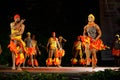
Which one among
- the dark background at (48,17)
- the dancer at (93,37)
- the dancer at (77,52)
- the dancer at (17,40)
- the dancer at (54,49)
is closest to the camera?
the dancer at (93,37)

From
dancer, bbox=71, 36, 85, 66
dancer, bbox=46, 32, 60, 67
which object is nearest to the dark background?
dancer, bbox=71, 36, 85, 66

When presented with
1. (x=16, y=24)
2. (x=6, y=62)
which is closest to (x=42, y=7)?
(x=6, y=62)

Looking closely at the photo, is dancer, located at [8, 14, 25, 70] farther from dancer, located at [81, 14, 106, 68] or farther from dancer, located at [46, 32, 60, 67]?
dancer, located at [46, 32, 60, 67]

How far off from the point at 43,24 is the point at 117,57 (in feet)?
13.5

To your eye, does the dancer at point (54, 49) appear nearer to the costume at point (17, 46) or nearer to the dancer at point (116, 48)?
the dancer at point (116, 48)

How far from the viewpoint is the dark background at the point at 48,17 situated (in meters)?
20.2

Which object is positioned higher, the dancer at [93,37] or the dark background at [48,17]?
the dark background at [48,17]

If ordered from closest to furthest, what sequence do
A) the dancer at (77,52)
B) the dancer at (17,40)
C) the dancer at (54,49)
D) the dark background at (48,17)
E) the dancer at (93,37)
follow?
the dancer at (93,37)
the dancer at (17,40)
the dancer at (54,49)
the dancer at (77,52)
the dark background at (48,17)

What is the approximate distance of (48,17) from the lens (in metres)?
20.5

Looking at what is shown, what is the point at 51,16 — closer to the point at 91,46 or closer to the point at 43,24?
the point at 43,24

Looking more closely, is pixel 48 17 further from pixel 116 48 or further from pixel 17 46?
pixel 17 46

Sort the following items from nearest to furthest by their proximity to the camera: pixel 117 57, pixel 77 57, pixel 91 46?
1. pixel 91 46
2. pixel 117 57
3. pixel 77 57

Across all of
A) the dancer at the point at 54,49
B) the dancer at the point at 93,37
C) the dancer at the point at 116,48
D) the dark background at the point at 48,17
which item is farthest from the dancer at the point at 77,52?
the dancer at the point at 93,37

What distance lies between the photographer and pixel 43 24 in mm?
20562
